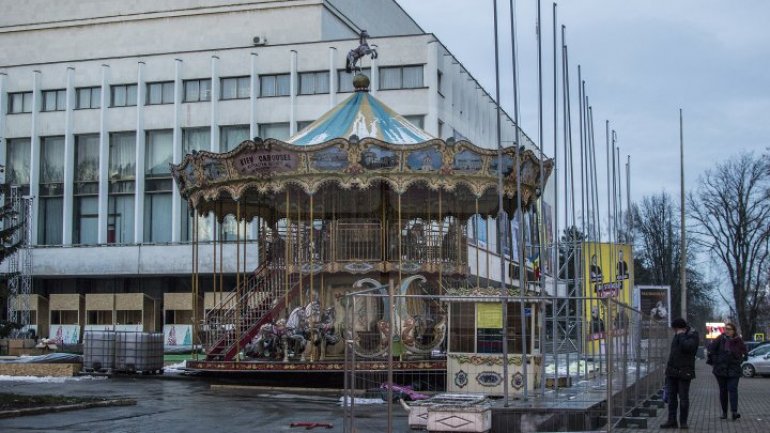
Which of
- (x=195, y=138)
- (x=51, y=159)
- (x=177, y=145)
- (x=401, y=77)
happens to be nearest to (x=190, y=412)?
(x=401, y=77)

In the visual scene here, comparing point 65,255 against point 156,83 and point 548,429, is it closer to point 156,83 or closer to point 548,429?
point 156,83

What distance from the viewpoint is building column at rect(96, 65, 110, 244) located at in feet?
205

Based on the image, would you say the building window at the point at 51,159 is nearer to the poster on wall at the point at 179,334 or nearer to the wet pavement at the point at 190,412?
the poster on wall at the point at 179,334

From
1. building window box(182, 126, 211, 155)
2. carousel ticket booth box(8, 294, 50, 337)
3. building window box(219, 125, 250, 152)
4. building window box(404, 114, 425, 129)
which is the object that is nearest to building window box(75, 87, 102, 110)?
building window box(182, 126, 211, 155)

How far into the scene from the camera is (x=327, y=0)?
206 feet

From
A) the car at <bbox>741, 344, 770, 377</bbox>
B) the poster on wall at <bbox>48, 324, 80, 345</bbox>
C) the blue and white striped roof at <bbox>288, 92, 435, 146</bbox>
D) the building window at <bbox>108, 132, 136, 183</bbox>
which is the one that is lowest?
the car at <bbox>741, 344, 770, 377</bbox>

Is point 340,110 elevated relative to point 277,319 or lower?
elevated

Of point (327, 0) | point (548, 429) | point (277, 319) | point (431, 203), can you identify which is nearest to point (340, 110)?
point (431, 203)

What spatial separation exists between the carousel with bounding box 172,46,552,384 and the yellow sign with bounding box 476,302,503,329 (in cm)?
272

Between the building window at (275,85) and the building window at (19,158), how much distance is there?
54.0 feet

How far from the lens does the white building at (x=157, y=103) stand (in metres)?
59.1

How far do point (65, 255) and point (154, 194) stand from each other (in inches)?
269

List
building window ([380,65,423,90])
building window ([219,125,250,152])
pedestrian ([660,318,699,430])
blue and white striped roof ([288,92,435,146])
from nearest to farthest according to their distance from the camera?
pedestrian ([660,318,699,430])
blue and white striped roof ([288,92,435,146])
building window ([380,65,423,90])
building window ([219,125,250,152])

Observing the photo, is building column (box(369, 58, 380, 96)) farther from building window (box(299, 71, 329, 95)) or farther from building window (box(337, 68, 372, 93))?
building window (box(299, 71, 329, 95))
